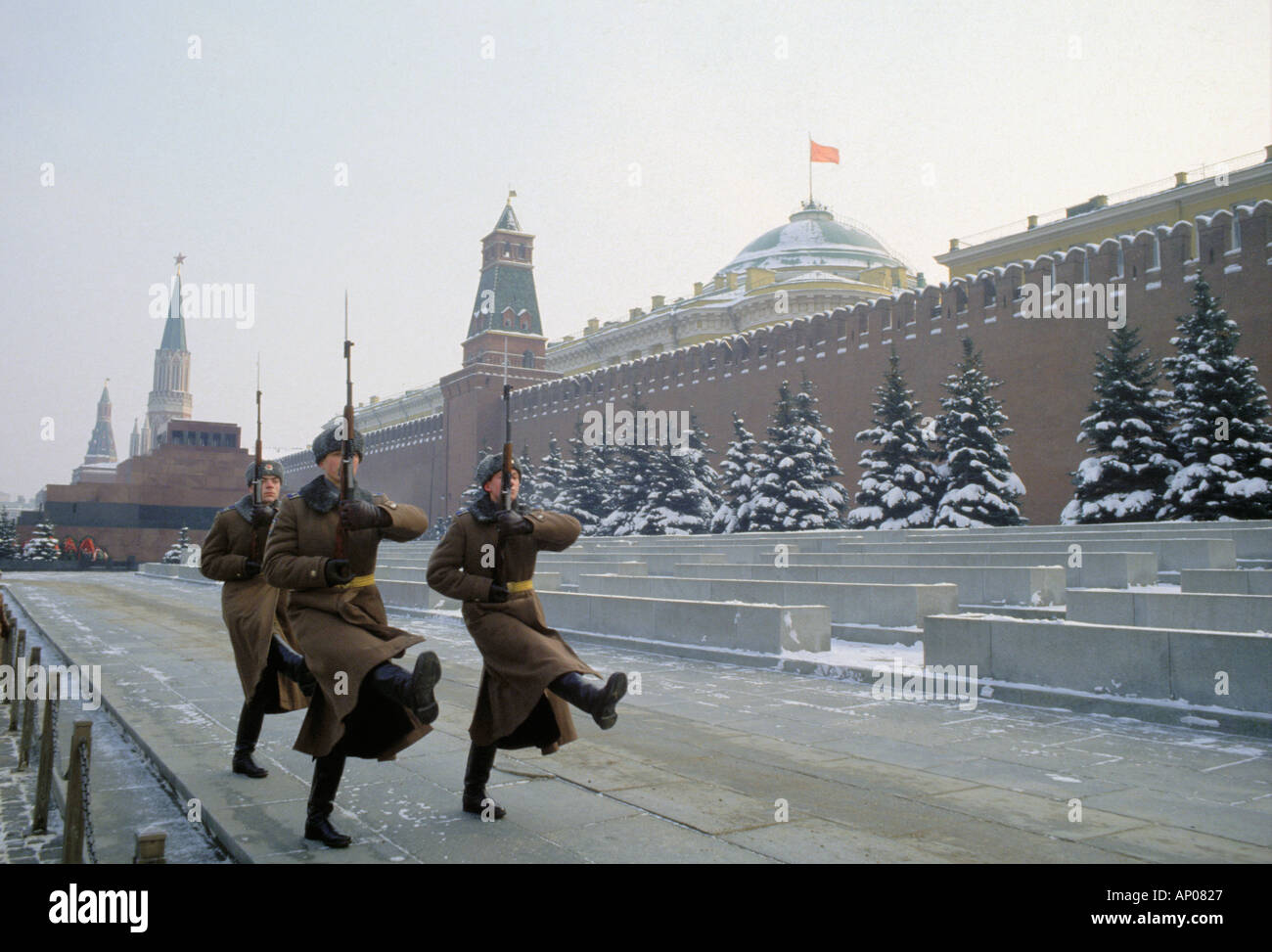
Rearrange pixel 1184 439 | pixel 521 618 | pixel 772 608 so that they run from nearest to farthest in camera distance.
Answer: pixel 521 618 → pixel 772 608 → pixel 1184 439

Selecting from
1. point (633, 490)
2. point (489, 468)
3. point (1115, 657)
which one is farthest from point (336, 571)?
point (633, 490)

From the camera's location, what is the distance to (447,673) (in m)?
9.41

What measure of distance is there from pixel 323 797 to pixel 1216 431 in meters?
19.5

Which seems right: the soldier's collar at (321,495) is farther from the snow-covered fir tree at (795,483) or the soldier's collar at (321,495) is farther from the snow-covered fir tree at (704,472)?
the snow-covered fir tree at (704,472)

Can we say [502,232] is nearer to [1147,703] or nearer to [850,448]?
[850,448]

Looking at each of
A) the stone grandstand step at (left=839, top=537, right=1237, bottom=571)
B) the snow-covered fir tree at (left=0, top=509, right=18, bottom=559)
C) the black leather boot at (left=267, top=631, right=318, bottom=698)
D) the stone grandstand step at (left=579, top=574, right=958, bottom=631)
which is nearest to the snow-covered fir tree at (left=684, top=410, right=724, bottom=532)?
the stone grandstand step at (left=839, top=537, right=1237, bottom=571)

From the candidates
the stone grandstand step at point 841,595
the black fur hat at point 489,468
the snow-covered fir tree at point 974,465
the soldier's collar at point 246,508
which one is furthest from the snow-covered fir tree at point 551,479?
the black fur hat at point 489,468

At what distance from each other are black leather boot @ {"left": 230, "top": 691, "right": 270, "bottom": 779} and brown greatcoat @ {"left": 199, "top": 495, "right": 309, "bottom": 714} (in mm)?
89

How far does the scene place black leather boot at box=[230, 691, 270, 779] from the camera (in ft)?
16.4

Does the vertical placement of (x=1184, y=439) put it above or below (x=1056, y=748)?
above

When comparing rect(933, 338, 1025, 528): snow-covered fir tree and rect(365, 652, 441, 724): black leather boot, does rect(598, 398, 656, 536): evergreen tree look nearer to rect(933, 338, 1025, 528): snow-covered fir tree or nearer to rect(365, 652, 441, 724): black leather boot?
rect(933, 338, 1025, 528): snow-covered fir tree
